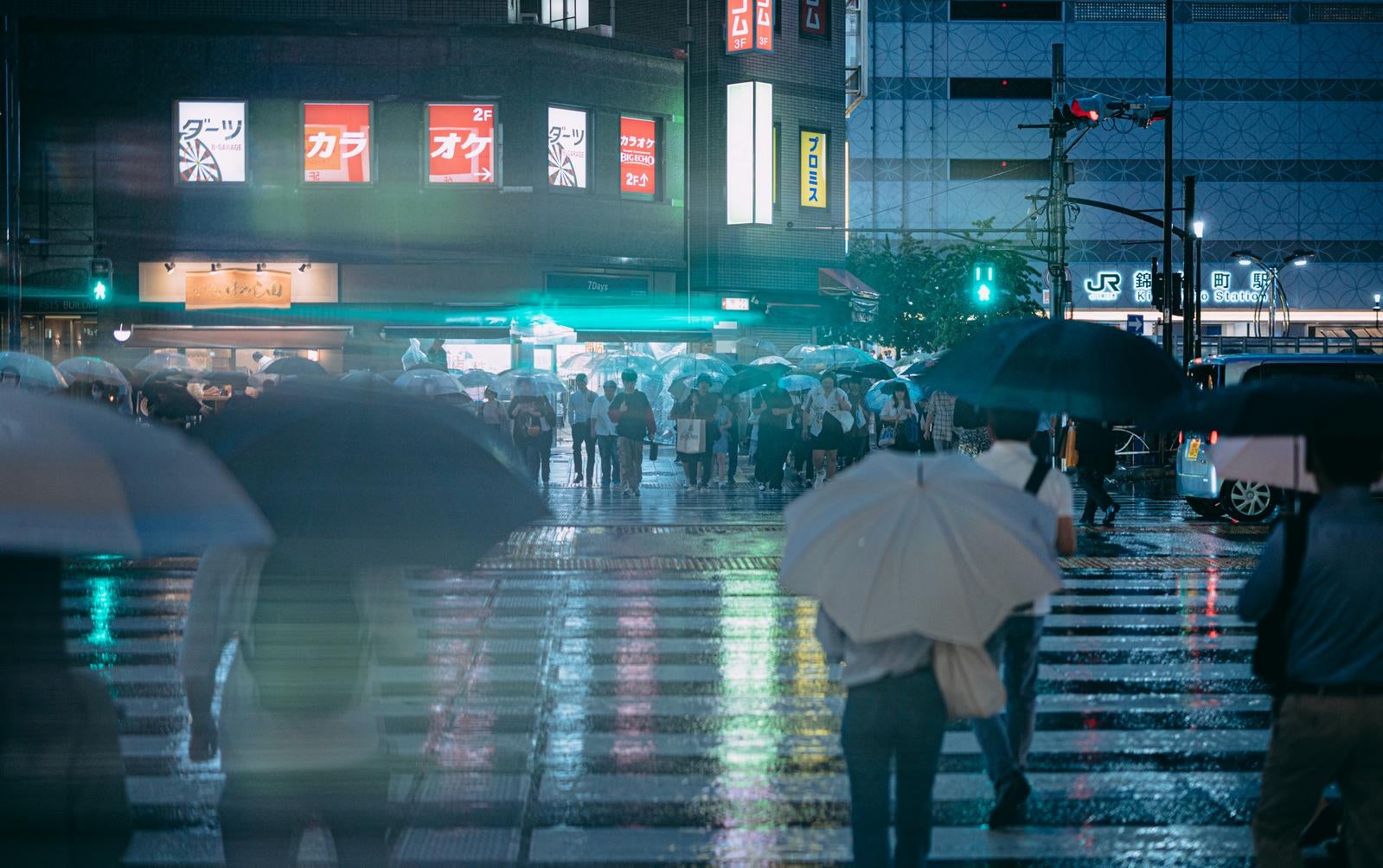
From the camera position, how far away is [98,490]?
3262mm

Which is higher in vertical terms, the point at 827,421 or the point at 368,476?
the point at 368,476

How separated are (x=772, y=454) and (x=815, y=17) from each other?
2183 cm

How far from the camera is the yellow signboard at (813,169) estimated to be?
136ft

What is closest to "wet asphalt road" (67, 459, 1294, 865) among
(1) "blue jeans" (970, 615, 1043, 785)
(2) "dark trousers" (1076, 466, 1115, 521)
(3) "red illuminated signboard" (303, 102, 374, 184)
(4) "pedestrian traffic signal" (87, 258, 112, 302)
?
(1) "blue jeans" (970, 615, 1043, 785)

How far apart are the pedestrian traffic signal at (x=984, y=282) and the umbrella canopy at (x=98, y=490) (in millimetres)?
26532

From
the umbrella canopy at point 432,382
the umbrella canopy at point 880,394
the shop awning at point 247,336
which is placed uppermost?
the shop awning at point 247,336

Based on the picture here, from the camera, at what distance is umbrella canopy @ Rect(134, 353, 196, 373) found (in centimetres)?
3294

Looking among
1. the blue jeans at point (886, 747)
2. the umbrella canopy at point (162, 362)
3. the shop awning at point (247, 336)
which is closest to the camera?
the blue jeans at point (886, 747)

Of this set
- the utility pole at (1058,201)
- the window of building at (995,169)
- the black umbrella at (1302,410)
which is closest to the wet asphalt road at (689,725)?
the black umbrella at (1302,410)

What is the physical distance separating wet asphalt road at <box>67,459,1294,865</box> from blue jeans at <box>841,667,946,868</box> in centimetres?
117

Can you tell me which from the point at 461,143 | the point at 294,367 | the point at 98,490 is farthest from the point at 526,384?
the point at 98,490

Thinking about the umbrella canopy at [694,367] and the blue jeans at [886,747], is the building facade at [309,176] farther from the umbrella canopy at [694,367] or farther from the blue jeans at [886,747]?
the blue jeans at [886,747]

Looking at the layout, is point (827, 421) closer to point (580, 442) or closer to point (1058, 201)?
point (580, 442)

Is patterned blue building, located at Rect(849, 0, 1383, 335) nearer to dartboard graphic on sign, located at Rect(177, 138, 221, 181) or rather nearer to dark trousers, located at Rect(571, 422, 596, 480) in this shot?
dartboard graphic on sign, located at Rect(177, 138, 221, 181)
